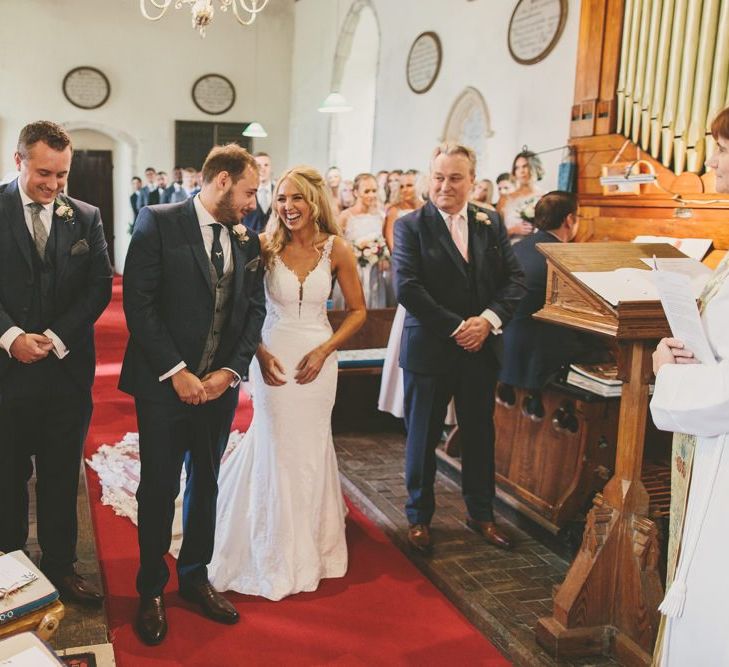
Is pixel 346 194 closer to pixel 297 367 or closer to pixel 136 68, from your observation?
pixel 297 367

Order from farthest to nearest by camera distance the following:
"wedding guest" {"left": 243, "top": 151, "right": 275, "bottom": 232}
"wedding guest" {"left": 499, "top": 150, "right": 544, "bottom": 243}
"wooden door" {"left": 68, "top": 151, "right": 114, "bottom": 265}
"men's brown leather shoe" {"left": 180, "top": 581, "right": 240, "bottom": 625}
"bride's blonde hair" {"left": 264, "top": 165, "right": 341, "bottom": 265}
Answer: "wooden door" {"left": 68, "top": 151, "right": 114, "bottom": 265} → "wedding guest" {"left": 499, "top": 150, "right": 544, "bottom": 243} → "wedding guest" {"left": 243, "top": 151, "right": 275, "bottom": 232} → "bride's blonde hair" {"left": 264, "top": 165, "right": 341, "bottom": 265} → "men's brown leather shoe" {"left": 180, "top": 581, "right": 240, "bottom": 625}

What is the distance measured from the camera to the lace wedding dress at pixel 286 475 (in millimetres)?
3379

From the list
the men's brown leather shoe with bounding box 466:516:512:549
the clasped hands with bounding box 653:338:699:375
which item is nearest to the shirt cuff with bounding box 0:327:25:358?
the clasped hands with bounding box 653:338:699:375

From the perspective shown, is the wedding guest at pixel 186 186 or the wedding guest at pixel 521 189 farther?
the wedding guest at pixel 186 186

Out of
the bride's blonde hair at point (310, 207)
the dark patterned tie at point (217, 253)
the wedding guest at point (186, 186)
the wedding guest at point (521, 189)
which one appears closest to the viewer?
the dark patterned tie at point (217, 253)

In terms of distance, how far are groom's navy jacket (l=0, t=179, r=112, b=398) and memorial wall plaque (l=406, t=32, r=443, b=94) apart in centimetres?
839

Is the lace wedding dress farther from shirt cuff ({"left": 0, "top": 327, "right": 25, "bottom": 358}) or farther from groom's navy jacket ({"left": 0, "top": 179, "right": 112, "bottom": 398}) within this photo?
shirt cuff ({"left": 0, "top": 327, "right": 25, "bottom": 358})

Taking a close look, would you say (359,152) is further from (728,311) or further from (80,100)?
(728,311)

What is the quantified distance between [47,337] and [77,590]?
0.99m

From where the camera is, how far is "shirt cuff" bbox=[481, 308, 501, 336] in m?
3.66

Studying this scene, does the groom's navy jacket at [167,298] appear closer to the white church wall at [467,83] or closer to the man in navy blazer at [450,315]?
the man in navy blazer at [450,315]

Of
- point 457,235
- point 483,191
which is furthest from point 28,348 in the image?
point 483,191

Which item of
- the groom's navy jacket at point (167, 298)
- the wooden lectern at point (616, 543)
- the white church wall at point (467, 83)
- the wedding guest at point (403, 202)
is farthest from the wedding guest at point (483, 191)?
the groom's navy jacket at point (167, 298)

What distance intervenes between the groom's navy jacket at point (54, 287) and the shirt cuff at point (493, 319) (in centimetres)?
162
